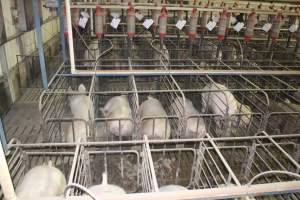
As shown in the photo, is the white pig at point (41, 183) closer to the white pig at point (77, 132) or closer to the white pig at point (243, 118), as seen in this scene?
the white pig at point (77, 132)

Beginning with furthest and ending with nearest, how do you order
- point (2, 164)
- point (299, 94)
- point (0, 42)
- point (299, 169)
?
point (299, 94), point (0, 42), point (299, 169), point (2, 164)

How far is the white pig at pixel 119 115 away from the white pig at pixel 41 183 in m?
1.22

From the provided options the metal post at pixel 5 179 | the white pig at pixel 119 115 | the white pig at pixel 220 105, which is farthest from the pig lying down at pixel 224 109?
the metal post at pixel 5 179

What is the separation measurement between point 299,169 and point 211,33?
6282 mm

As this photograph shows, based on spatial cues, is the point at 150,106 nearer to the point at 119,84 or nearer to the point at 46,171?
the point at 46,171

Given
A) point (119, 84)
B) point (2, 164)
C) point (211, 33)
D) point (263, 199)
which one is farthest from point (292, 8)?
point (2, 164)

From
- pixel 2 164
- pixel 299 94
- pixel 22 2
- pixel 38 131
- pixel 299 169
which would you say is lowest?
pixel 38 131

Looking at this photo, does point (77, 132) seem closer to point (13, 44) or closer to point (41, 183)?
point (41, 183)

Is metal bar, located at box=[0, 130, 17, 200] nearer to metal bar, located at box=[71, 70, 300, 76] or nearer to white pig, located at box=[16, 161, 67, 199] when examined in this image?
white pig, located at box=[16, 161, 67, 199]

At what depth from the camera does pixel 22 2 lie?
5668mm

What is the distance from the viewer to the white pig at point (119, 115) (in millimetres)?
3553

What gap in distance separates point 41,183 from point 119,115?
1537mm

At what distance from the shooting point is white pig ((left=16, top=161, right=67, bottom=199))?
2.18 metres

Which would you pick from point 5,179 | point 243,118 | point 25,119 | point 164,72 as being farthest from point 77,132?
point 243,118
